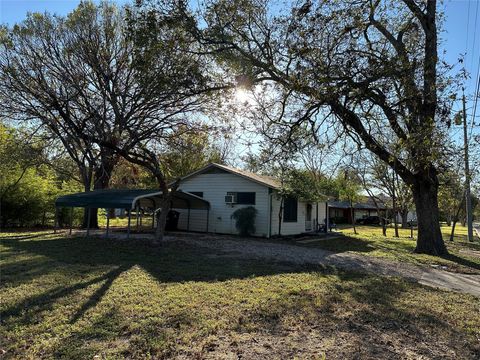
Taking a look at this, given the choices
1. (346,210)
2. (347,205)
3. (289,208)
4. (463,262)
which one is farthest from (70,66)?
(346,210)

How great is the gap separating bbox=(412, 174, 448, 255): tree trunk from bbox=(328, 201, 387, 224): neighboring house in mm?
31068

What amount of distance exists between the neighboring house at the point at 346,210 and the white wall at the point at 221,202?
27175 mm

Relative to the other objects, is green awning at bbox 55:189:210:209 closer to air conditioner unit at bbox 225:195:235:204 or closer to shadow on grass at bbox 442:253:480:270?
air conditioner unit at bbox 225:195:235:204

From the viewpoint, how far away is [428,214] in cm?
1365

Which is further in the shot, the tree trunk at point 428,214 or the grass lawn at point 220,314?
the tree trunk at point 428,214

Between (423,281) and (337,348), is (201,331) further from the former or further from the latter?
(423,281)

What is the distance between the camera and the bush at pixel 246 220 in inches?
715

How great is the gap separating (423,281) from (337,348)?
5185mm

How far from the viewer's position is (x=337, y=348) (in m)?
4.15

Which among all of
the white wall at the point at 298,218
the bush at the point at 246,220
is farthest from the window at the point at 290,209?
the bush at the point at 246,220

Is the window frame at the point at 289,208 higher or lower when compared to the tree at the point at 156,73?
lower

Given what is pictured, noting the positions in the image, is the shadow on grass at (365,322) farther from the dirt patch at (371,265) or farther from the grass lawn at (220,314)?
the dirt patch at (371,265)

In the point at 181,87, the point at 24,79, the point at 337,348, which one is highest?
the point at 24,79

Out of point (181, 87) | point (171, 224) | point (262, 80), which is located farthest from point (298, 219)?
point (181, 87)
